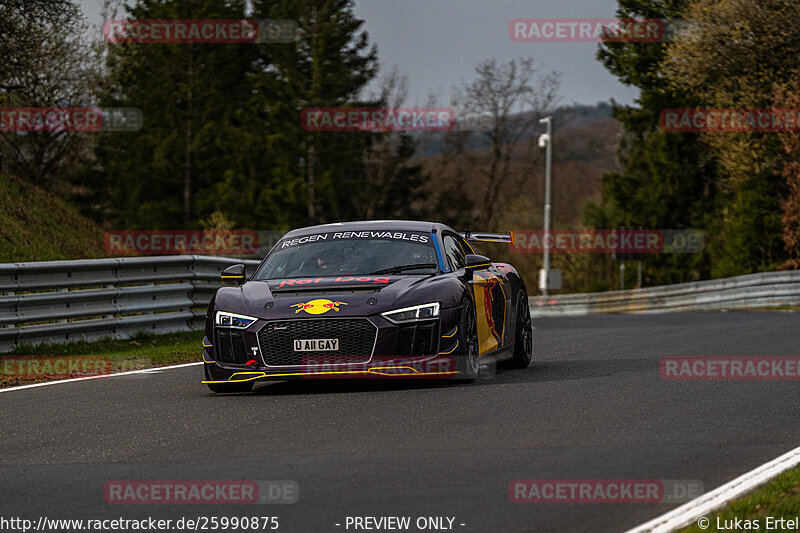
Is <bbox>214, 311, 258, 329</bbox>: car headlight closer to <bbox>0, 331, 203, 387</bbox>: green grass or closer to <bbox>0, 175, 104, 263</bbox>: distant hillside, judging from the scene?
<bbox>0, 331, 203, 387</bbox>: green grass

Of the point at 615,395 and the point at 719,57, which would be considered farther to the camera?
the point at 719,57

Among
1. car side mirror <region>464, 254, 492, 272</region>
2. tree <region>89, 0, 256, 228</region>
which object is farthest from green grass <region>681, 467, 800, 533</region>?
tree <region>89, 0, 256, 228</region>

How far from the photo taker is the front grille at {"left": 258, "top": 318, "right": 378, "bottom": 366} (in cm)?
942

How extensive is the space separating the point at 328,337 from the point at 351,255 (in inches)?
57.5

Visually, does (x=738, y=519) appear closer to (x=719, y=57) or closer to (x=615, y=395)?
(x=615, y=395)

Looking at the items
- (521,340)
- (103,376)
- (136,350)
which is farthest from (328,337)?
(136,350)

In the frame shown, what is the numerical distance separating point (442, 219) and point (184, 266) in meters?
52.3

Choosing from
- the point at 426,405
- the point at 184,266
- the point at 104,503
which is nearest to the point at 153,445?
the point at 104,503

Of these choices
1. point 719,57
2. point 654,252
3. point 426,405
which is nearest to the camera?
point 426,405

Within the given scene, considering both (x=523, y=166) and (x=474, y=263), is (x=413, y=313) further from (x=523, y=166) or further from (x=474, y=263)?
(x=523, y=166)

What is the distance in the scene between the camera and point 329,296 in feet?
31.7

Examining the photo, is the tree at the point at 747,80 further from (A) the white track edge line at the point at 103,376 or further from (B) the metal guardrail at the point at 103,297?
(A) the white track edge line at the point at 103,376

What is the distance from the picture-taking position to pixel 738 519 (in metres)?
5.05

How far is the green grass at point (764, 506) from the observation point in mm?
4992
